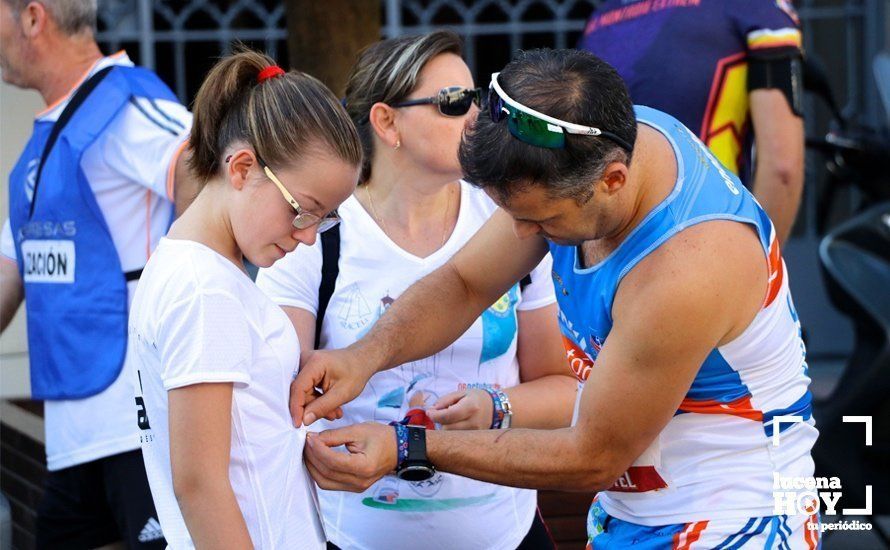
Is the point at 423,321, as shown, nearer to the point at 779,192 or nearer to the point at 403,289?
the point at 403,289

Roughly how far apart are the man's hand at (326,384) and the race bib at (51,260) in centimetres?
98

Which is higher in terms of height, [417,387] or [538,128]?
[538,128]

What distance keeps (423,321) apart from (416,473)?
0.32 meters

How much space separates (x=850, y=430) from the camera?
4.08 metres

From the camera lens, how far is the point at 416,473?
2289 mm

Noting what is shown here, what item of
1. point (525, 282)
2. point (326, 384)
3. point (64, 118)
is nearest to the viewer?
point (326, 384)

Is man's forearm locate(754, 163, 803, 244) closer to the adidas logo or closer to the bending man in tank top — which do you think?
the bending man in tank top

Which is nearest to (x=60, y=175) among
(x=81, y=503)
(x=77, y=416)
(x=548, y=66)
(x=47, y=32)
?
(x=47, y=32)

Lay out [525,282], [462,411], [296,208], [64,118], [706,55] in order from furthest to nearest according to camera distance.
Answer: [706,55] → [64,118] → [525,282] → [462,411] → [296,208]

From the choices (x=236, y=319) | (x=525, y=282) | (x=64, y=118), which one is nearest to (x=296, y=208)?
(x=236, y=319)

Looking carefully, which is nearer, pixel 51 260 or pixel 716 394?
pixel 716 394

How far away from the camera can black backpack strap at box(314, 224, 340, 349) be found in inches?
99.3

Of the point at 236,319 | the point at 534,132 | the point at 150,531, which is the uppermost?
the point at 534,132

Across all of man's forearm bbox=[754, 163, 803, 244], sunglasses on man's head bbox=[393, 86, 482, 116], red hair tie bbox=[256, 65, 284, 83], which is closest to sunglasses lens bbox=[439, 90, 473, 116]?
sunglasses on man's head bbox=[393, 86, 482, 116]
